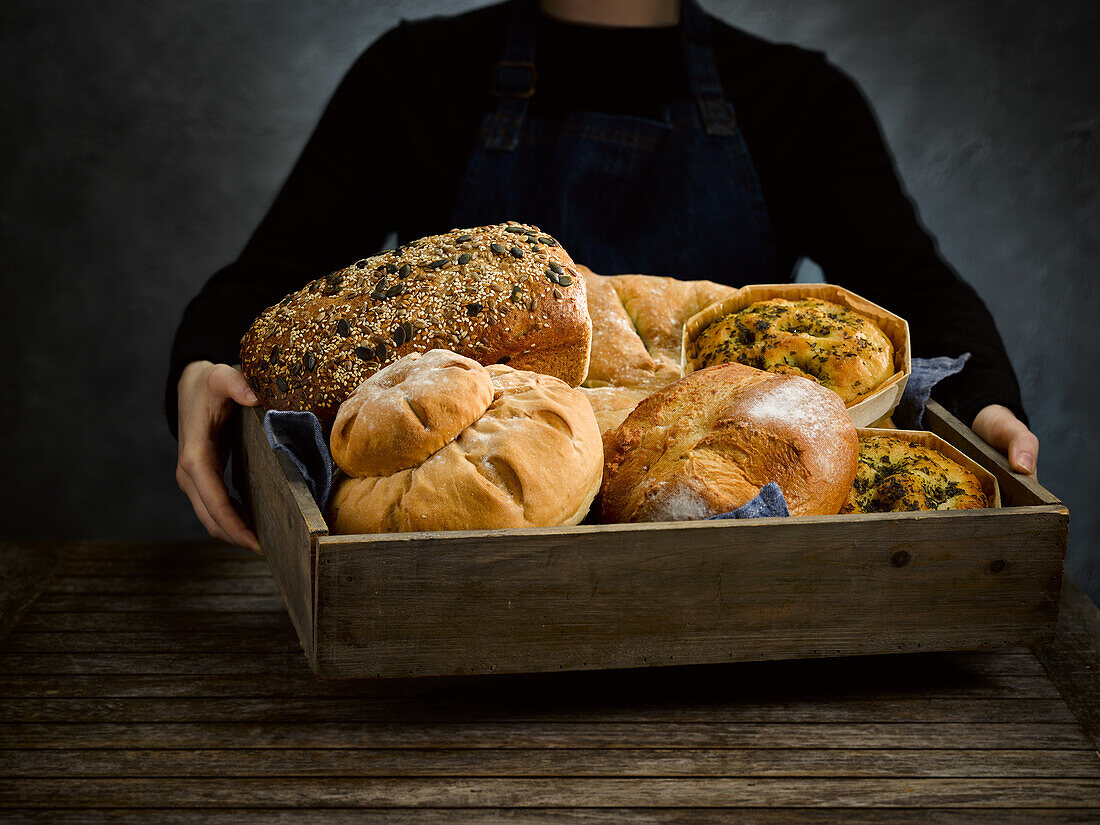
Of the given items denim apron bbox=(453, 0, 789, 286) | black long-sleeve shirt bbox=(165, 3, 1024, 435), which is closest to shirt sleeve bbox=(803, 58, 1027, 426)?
black long-sleeve shirt bbox=(165, 3, 1024, 435)

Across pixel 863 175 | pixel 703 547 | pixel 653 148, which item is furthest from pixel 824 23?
pixel 703 547

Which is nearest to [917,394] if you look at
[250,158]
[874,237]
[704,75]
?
[874,237]

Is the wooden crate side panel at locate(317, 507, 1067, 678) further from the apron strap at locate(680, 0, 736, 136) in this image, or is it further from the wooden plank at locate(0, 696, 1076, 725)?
the apron strap at locate(680, 0, 736, 136)

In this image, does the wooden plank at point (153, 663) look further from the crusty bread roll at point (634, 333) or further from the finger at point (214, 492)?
the crusty bread roll at point (634, 333)

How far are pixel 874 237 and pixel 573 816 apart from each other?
1533 millimetres

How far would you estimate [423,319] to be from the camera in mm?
1350

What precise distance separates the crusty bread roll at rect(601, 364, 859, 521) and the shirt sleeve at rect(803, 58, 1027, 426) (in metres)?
0.65

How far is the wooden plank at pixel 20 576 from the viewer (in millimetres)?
1454

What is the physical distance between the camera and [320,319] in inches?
54.3

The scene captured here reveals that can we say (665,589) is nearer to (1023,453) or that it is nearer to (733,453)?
(733,453)

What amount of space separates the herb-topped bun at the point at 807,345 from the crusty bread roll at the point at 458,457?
0.39 m

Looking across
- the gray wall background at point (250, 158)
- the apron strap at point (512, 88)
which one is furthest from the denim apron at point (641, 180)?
the gray wall background at point (250, 158)

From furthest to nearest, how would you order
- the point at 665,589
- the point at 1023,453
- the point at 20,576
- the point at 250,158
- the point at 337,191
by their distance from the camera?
the point at 250,158 < the point at 337,191 < the point at 20,576 < the point at 1023,453 < the point at 665,589

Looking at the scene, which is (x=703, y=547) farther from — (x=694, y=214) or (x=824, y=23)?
(x=824, y=23)
